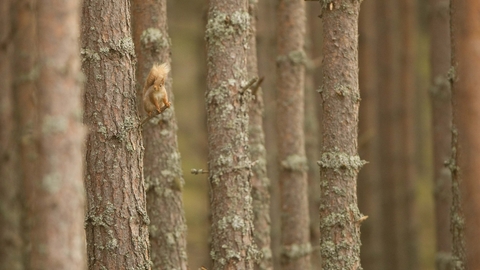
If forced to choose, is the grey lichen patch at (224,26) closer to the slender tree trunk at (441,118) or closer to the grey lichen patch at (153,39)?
the grey lichen patch at (153,39)

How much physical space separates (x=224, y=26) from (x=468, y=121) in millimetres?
1871

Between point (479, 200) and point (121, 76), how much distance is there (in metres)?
2.64

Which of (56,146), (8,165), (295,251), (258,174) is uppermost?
(8,165)

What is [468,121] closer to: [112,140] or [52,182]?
[112,140]

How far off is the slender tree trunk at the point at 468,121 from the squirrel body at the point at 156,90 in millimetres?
2124

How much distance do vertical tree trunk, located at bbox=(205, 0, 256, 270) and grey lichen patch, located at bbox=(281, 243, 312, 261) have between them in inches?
66.1

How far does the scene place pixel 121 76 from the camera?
4273 millimetres

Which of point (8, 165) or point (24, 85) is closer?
point (24, 85)

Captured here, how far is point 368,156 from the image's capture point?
10.3 meters

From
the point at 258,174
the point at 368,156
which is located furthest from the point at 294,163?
the point at 368,156

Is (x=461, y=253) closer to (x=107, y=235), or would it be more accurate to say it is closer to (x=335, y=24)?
(x=335, y=24)

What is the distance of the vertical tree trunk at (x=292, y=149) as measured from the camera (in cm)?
619

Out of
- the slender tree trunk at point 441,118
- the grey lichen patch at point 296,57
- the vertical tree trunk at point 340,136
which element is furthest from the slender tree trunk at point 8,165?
the slender tree trunk at point 441,118

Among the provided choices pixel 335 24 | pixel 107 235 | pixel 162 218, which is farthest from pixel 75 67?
pixel 162 218
